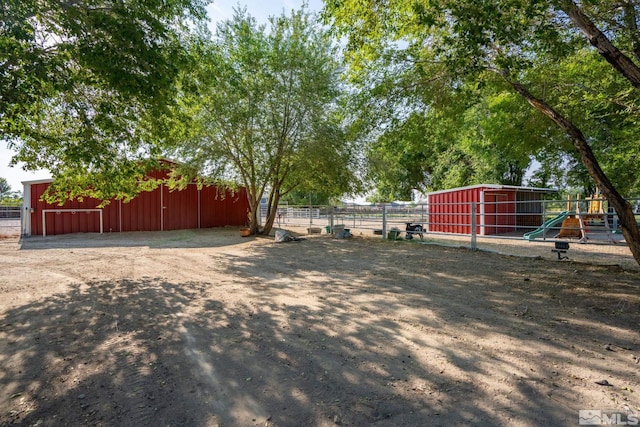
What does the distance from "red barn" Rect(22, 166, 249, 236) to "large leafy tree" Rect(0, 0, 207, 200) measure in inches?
306

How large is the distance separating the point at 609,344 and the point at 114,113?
21.7ft

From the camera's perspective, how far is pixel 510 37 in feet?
12.6

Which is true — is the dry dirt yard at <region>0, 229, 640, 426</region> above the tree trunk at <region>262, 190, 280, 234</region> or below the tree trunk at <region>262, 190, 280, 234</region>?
below

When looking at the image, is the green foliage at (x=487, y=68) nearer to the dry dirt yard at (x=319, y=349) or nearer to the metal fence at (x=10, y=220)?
the dry dirt yard at (x=319, y=349)

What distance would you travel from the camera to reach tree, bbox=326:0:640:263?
12.6 feet

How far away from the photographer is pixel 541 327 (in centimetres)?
332

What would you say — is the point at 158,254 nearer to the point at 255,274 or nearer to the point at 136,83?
the point at 255,274

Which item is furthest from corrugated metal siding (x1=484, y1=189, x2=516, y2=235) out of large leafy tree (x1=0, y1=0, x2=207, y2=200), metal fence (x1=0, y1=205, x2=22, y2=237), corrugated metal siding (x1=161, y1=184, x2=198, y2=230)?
metal fence (x1=0, y1=205, x2=22, y2=237)

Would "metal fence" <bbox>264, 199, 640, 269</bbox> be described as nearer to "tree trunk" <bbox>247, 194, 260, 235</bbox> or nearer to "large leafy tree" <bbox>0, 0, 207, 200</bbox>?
"tree trunk" <bbox>247, 194, 260, 235</bbox>

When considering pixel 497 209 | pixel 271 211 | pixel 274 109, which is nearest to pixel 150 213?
pixel 271 211

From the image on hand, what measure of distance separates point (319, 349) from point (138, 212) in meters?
15.7

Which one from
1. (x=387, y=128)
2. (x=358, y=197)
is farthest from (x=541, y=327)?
(x=358, y=197)

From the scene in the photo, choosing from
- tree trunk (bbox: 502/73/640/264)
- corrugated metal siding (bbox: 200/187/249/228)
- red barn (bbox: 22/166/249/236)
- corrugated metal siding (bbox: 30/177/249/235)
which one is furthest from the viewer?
corrugated metal siding (bbox: 200/187/249/228)

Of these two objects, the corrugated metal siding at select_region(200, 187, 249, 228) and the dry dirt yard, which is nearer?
the dry dirt yard
